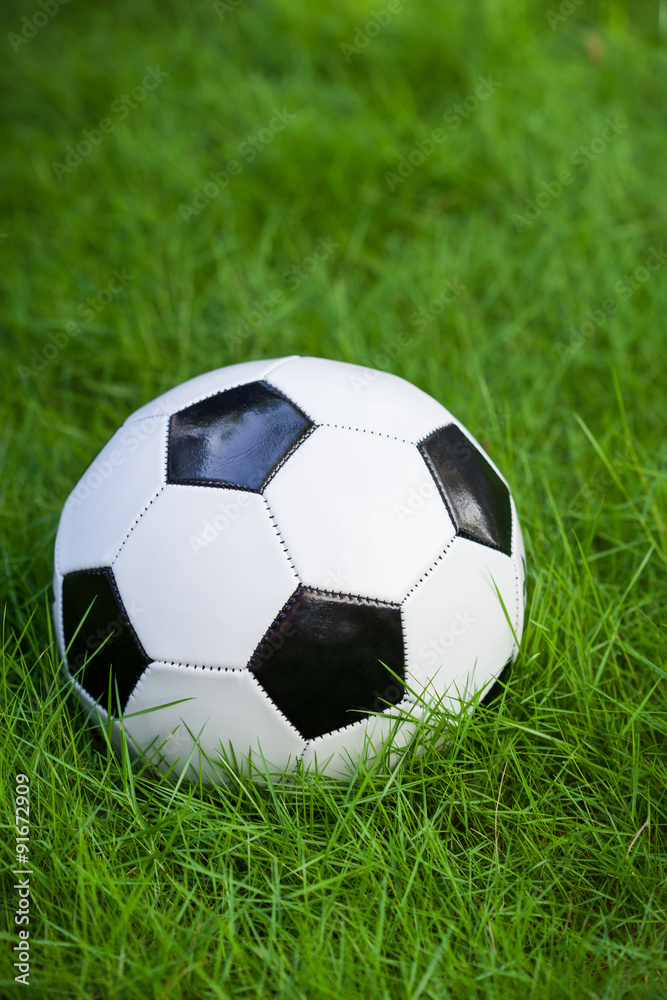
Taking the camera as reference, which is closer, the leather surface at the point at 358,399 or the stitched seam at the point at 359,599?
the stitched seam at the point at 359,599

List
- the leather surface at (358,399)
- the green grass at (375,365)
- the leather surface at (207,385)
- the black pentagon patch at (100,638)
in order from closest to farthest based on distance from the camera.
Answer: the green grass at (375,365) < the black pentagon patch at (100,638) < the leather surface at (358,399) < the leather surface at (207,385)

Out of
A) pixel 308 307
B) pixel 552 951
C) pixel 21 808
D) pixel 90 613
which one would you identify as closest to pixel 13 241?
pixel 308 307

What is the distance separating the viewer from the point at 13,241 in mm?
3814

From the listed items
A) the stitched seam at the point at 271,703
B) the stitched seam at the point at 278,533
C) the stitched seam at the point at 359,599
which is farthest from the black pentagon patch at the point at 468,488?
the stitched seam at the point at 271,703

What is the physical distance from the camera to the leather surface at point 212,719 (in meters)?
A: 1.72

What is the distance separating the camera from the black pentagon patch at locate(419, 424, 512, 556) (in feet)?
6.22

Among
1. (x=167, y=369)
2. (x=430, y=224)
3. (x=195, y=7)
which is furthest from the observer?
(x=195, y=7)

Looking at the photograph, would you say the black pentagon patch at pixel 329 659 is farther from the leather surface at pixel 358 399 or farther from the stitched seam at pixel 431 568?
the leather surface at pixel 358 399

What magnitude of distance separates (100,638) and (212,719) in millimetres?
324

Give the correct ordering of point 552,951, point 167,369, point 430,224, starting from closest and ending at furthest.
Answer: point 552,951, point 167,369, point 430,224

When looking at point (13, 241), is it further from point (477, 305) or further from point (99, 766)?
point (99, 766)

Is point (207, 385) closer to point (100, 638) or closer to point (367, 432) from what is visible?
point (367, 432)

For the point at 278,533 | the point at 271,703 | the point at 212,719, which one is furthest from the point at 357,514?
the point at 212,719

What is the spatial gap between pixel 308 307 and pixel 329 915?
2359 millimetres
